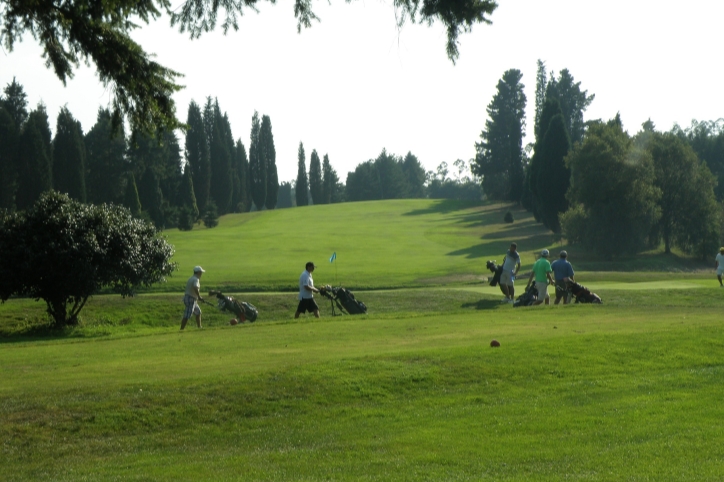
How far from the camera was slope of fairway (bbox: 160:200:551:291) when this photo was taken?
47.4 m

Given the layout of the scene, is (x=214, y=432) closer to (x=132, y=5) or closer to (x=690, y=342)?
(x=132, y=5)

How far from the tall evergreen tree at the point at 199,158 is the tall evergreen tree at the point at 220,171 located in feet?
9.22

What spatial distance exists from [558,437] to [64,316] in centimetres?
2421

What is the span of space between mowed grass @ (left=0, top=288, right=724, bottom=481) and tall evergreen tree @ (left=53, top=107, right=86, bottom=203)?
70.6 metres

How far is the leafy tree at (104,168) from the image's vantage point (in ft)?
310

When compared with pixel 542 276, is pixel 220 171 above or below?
above

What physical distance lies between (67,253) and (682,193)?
52.6 meters

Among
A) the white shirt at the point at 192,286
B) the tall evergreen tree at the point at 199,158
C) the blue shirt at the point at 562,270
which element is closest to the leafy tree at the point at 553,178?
the tall evergreen tree at the point at 199,158

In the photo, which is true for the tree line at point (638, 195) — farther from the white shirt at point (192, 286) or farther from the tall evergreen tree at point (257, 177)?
the tall evergreen tree at point (257, 177)

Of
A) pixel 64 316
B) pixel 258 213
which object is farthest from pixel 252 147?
pixel 64 316

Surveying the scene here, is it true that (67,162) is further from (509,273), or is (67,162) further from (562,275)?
(562,275)

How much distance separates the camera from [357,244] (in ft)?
240

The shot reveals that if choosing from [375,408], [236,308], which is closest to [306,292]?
[236,308]

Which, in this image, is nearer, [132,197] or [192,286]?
[192,286]
